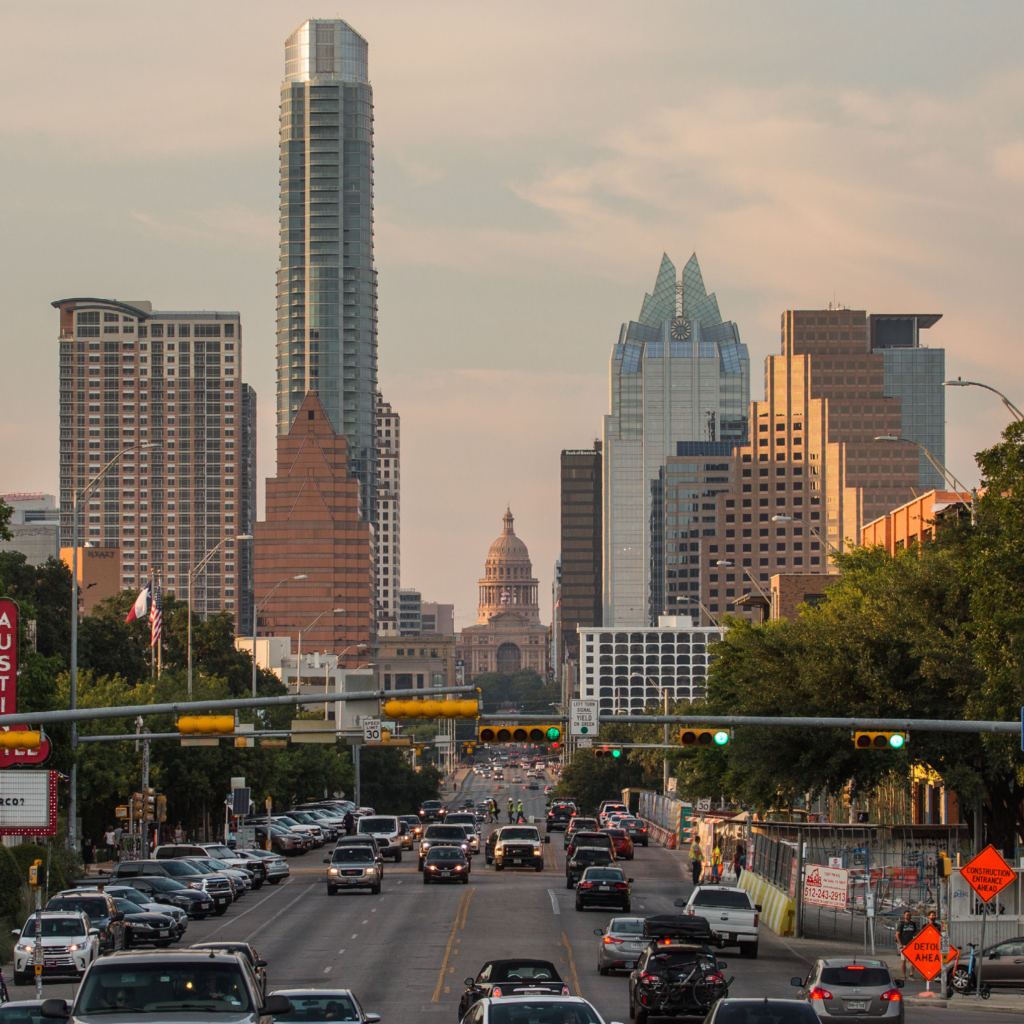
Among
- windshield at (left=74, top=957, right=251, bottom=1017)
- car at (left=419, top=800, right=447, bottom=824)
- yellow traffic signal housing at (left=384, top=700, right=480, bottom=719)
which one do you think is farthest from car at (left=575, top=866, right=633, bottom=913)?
car at (left=419, top=800, right=447, bottom=824)

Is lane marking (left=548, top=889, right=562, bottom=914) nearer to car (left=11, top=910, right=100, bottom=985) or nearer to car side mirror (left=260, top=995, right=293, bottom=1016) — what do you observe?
car (left=11, top=910, right=100, bottom=985)

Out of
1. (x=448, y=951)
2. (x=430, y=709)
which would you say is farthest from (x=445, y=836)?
(x=430, y=709)

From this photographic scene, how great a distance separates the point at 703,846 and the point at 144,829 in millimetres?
27499

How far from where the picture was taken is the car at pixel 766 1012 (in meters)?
21.3

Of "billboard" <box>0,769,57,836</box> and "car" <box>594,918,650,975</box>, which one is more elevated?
"billboard" <box>0,769,57,836</box>

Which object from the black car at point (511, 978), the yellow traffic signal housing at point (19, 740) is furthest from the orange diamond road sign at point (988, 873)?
the yellow traffic signal housing at point (19, 740)

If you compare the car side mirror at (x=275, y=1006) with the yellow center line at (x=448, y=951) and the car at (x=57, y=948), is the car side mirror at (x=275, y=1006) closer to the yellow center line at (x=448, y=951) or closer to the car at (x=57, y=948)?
the yellow center line at (x=448, y=951)

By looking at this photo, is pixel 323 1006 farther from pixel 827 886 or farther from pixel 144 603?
pixel 144 603

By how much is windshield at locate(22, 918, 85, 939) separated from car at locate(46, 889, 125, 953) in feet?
6.79

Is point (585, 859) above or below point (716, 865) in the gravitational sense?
above

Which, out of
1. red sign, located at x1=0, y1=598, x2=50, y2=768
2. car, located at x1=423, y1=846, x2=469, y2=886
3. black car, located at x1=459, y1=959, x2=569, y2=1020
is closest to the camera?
black car, located at x1=459, y1=959, x2=569, y2=1020

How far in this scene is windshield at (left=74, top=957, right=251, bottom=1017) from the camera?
1559 cm

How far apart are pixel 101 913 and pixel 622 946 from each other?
41.8ft

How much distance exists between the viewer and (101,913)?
40.3 m
